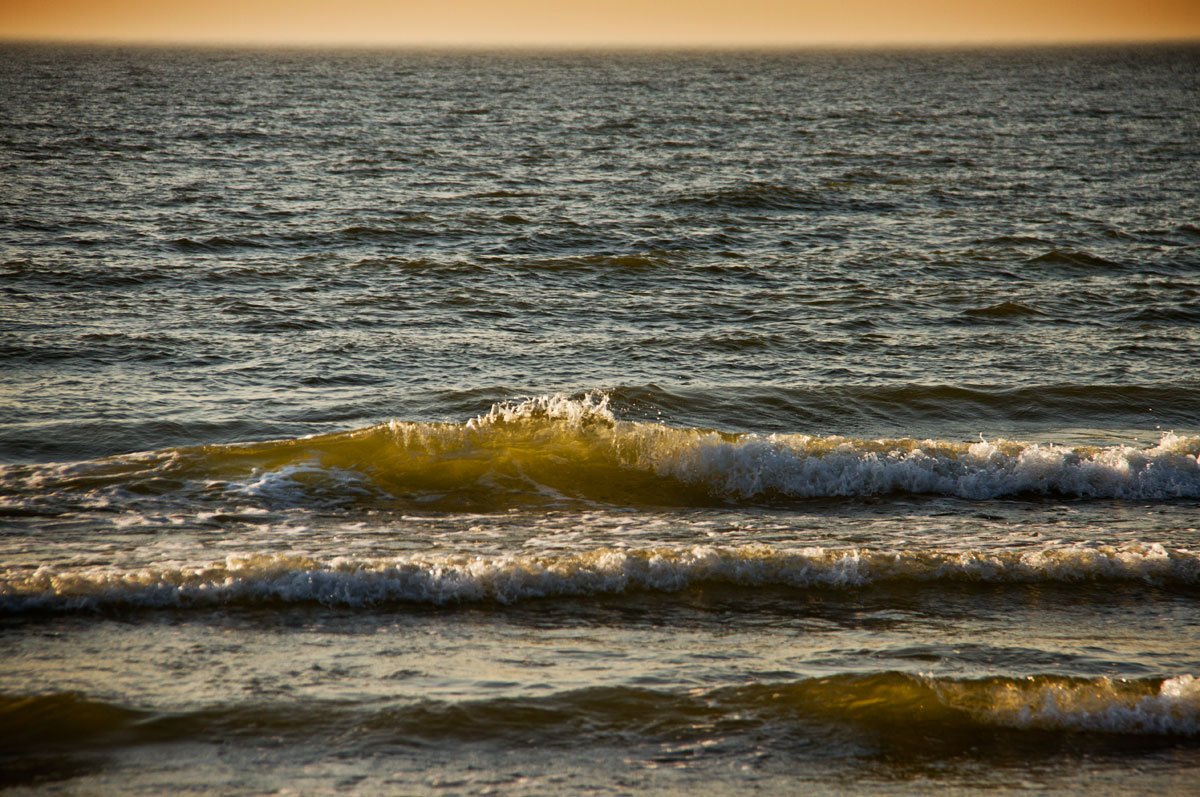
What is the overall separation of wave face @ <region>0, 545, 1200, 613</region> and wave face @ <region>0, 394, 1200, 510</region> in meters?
1.64

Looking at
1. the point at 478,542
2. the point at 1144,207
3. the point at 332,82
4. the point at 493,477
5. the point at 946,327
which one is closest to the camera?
the point at 478,542

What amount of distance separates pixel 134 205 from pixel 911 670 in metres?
20.3

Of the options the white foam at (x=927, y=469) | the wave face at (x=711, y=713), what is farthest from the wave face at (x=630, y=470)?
the wave face at (x=711, y=713)

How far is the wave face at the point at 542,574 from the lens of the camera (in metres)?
5.97

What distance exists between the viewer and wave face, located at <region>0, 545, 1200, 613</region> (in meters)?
5.97

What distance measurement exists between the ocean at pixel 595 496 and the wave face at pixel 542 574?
0.03 m

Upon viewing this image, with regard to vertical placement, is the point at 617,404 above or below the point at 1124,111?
below

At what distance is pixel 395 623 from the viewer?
5840 millimetres

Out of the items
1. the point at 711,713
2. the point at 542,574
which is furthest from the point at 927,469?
the point at 711,713

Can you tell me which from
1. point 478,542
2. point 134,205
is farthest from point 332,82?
point 478,542

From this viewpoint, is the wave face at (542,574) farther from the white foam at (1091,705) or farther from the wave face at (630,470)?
the wave face at (630,470)

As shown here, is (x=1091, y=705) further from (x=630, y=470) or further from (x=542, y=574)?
(x=630, y=470)

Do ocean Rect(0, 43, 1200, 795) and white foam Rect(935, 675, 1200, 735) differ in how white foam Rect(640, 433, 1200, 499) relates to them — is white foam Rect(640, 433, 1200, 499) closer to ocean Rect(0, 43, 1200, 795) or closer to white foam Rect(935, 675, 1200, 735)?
ocean Rect(0, 43, 1200, 795)

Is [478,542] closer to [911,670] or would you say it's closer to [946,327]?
[911,670]
